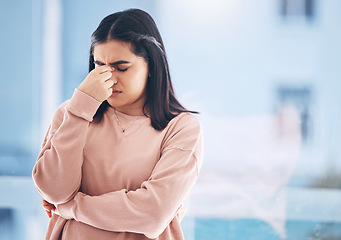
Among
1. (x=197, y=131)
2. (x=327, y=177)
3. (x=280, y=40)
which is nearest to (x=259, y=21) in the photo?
(x=280, y=40)

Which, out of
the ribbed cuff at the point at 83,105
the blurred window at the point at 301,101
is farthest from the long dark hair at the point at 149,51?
the blurred window at the point at 301,101

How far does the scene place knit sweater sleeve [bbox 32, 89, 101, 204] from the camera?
1009 millimetres

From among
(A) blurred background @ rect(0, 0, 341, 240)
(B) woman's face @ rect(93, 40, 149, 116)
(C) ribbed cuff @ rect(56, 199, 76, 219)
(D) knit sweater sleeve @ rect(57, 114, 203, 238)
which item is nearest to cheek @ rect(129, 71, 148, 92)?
(B) woman's face @ rect(93, 40, 149, 116)

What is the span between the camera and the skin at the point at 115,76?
1.06 meters

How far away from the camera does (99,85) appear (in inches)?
41.3

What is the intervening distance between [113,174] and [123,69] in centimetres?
29

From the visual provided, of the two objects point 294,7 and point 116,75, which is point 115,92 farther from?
point 294,7

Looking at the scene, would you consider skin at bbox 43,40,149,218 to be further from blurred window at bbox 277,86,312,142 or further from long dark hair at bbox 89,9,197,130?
blurred window at bbox 277,86,312,142

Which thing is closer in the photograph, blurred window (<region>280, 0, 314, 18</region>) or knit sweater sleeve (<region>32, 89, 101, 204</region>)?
knit sweater sleeve (<region>32, 89, 101, 204</region>)

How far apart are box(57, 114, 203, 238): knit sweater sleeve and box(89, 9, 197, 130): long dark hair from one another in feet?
A: 0.47

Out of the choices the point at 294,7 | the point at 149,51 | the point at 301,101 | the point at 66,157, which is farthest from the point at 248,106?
the point at 66,157

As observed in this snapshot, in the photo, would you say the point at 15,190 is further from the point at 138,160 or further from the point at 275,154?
the point at 275,154

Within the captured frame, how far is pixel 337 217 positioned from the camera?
1.87m

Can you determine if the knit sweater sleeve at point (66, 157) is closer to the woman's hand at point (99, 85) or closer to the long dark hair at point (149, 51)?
the woman's hand at point (99, 85)
